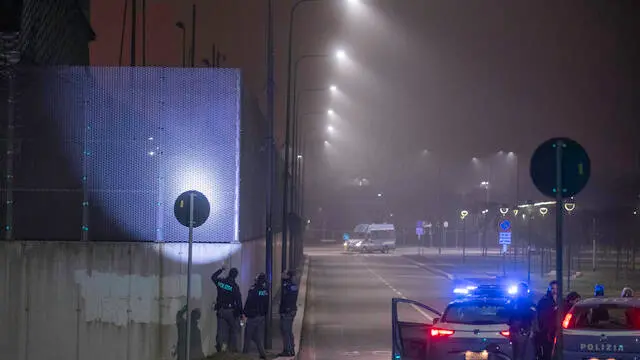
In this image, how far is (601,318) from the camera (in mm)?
13414

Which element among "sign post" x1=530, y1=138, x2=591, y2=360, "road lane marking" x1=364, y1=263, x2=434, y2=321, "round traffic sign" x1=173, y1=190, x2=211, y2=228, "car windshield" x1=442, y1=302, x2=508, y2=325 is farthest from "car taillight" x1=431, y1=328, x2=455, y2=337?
"road lane marking" x1=364, y1=263, x2=434, y2=321

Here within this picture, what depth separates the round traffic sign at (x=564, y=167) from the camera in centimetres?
991

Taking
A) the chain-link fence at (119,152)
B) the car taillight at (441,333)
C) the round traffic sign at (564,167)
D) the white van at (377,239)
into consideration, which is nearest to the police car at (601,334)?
the car taillight at (441,333)

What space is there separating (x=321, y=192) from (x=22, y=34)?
128 m

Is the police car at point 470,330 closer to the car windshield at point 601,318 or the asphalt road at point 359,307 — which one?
the car windshield at point 601,318

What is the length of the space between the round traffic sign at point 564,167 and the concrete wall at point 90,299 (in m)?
8.94

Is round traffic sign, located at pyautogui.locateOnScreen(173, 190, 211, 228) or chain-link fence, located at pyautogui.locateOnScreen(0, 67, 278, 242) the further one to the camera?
chain-link fence, located at pyautogui.locateOnScreen(0, 67, 278, 242)

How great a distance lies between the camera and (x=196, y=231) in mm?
18031

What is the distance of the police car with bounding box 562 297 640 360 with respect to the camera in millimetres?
12234

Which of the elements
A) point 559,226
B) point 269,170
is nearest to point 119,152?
point 269,170

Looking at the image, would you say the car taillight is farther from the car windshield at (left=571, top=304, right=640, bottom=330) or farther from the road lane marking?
the road lane marking

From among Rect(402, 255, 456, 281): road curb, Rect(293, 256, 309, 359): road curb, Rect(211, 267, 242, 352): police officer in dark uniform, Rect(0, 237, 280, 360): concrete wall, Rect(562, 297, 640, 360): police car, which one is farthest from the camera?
Rect(402, 255, 456, 281): road curb

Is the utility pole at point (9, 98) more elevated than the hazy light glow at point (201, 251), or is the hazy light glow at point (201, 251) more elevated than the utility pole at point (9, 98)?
the utility pole at point (9, 98)

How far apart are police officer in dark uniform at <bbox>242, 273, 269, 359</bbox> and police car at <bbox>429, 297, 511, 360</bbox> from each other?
14.5 feet
